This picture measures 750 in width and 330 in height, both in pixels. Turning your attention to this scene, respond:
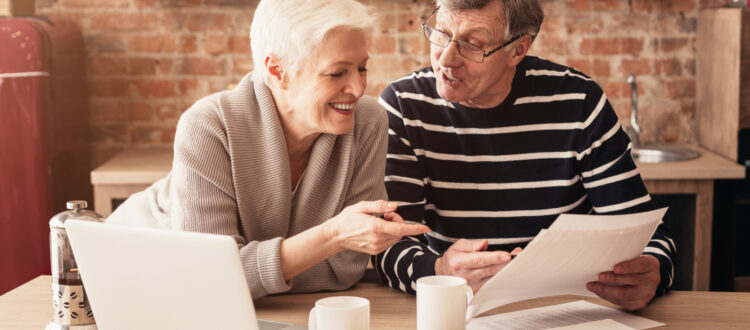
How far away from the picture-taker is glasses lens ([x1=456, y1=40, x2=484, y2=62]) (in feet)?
6.06

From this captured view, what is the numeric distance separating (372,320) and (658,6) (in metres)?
2.26

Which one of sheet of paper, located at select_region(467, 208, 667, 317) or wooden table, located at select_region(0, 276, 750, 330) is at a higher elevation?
sheet of paper, located at select_region(467, 208, 667, 317)

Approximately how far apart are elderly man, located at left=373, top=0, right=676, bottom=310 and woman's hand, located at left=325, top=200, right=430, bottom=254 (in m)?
0.40

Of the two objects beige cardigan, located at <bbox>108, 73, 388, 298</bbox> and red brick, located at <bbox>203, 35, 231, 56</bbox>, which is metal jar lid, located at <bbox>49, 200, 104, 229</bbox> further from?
red brick, located at <bbox>203, 35, 231, 56</bbox>

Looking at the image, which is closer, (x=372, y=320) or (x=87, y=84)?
(x=372, y=320)

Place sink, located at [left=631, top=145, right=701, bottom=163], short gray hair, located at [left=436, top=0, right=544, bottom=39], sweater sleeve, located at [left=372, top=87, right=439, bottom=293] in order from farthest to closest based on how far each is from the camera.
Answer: sink, located at [left=631, top=145, right=701, bottom=163], short gray hair, located at [left=436, top=0, right=544, bottom=39], sweater sleeve, located at [left=372, top=87, right=439, bottom=293]

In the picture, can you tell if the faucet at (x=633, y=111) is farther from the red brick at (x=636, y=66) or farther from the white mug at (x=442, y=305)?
the white mug at (x=442, y=305)

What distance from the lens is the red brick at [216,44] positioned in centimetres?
326

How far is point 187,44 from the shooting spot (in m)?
3.27

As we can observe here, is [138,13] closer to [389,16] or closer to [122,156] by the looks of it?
[122,156]

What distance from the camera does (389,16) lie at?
10.6 feet

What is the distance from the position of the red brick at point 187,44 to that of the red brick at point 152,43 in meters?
0.02

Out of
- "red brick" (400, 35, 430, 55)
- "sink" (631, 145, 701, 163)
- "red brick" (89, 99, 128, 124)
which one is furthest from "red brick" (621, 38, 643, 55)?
"red brick" (89, 99, 128, 124)

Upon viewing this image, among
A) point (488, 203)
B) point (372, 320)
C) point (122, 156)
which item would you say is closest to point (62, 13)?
point (122, 156)
